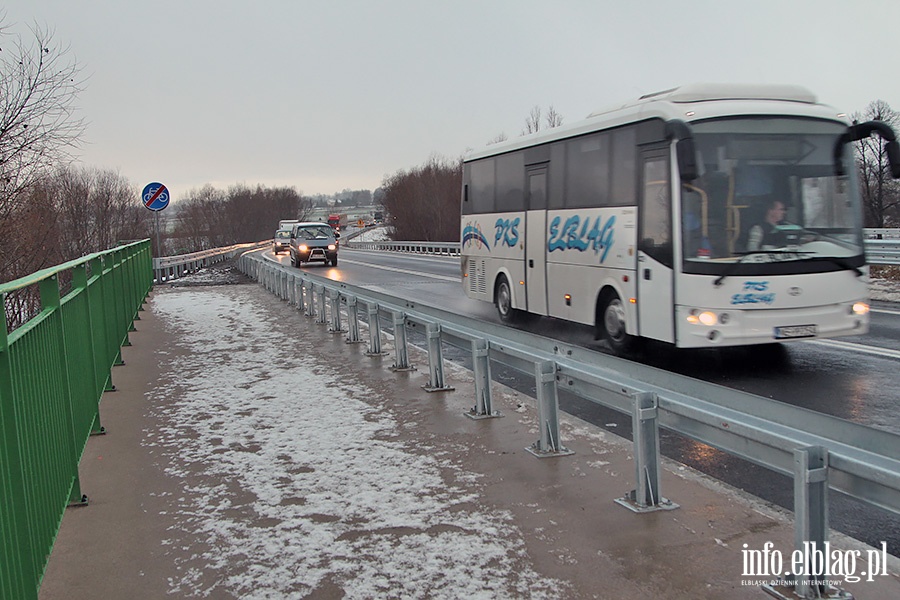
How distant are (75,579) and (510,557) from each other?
7.74 ft

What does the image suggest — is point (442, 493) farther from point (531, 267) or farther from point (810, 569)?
point (531, 267)

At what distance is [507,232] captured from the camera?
14.6 meters

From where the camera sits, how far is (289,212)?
148000mm

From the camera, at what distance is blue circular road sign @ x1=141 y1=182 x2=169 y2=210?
22.7 m

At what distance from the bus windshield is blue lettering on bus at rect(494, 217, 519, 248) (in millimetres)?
5023

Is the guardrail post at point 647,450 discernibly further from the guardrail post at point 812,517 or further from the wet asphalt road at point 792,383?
the guardrail post at point 812,517

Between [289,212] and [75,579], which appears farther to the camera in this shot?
[289,212]

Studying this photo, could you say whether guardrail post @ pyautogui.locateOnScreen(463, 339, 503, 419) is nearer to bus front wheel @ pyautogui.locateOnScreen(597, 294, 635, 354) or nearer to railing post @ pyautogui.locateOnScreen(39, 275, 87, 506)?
railing post @ pyautogui.locateOnScreen(39, 275, 87, 506)

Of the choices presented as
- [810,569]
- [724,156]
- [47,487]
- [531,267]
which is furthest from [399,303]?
[810,569]

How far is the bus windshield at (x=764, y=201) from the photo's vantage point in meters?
9.24

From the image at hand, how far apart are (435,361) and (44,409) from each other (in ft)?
15.9

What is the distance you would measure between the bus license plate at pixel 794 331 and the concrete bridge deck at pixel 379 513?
3246 mm

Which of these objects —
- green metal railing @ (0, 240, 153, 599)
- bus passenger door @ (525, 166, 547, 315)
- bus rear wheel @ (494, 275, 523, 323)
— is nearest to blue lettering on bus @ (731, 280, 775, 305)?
bus passenger door @ (525, 166, 547, 315)

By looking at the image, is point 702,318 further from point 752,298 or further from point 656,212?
point 656,212
